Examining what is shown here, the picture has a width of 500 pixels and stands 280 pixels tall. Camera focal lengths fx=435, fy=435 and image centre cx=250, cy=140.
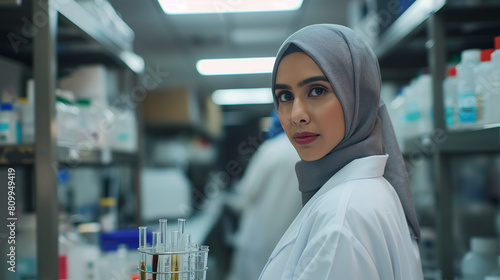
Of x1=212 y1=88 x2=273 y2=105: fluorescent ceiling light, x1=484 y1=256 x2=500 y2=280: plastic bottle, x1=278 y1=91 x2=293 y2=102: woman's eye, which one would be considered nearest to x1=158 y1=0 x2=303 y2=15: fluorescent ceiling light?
x1=278 y1=91 x2=293 y2=102: woman's eye

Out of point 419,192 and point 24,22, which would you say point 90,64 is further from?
point 419,192

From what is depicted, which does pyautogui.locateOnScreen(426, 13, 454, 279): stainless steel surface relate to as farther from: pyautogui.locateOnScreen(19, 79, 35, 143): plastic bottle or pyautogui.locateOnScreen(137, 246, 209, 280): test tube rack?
pyautogui.locateOnScreen(19, 79, 35, 143): plastic bottle

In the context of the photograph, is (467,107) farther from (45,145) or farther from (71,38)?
(71,38)

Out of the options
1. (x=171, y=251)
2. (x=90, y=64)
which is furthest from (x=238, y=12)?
(x=171, y=251)

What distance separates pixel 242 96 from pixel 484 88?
22.1 feet

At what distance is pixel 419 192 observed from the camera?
9.06 ft

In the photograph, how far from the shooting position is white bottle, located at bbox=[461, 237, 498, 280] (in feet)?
5.11

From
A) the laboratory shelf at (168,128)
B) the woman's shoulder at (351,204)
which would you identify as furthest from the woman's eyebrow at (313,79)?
the laboratory shelf at (168,128)

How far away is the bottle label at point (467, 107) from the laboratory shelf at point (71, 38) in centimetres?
138

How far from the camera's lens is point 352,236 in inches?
32.7

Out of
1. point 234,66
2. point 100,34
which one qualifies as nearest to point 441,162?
point 100,34

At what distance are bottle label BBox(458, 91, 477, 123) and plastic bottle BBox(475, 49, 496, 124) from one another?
0.05 ft

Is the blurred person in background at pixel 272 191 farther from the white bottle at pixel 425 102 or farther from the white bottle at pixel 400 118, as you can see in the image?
the white bottle at pixel 425 102

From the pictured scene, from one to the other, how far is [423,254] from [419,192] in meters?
0.60
